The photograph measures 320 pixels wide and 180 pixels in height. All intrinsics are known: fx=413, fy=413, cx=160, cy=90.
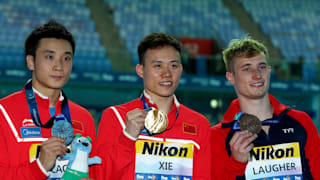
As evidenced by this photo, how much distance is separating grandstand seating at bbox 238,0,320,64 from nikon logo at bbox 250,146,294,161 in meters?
13.6

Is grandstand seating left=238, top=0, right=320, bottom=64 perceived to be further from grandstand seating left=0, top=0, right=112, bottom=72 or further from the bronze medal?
the bronze medal

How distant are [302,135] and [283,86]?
32.5 ft

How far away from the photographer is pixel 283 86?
1333cm

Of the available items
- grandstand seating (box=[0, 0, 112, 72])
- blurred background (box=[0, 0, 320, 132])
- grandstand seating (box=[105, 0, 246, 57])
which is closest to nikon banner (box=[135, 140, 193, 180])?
blurred background (box=[0, 0, 320, 132])

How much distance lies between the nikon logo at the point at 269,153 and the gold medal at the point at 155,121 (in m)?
0.95

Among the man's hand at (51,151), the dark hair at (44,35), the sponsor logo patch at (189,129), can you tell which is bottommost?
the man's hand at (51,151)

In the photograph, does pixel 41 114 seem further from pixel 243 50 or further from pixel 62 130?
pixel 243 50

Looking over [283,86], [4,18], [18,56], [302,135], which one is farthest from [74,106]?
[4,18]

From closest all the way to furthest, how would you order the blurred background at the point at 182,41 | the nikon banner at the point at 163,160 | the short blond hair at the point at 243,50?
the nikon banner at the point at 163,160 < the short blond hair at the point at 243,50 < the blurred background at the point at 182,41

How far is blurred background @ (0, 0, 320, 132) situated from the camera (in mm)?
11500

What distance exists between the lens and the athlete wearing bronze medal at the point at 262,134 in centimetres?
368

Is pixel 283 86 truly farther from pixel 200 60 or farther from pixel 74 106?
pixel 74 106

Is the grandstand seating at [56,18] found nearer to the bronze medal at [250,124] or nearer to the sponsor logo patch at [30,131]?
the sponsor logo patch at [30,131]

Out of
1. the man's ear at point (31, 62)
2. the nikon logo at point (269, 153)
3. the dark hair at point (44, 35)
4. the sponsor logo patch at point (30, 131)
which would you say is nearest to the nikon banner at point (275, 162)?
the nikon logo at point (269, 153)
